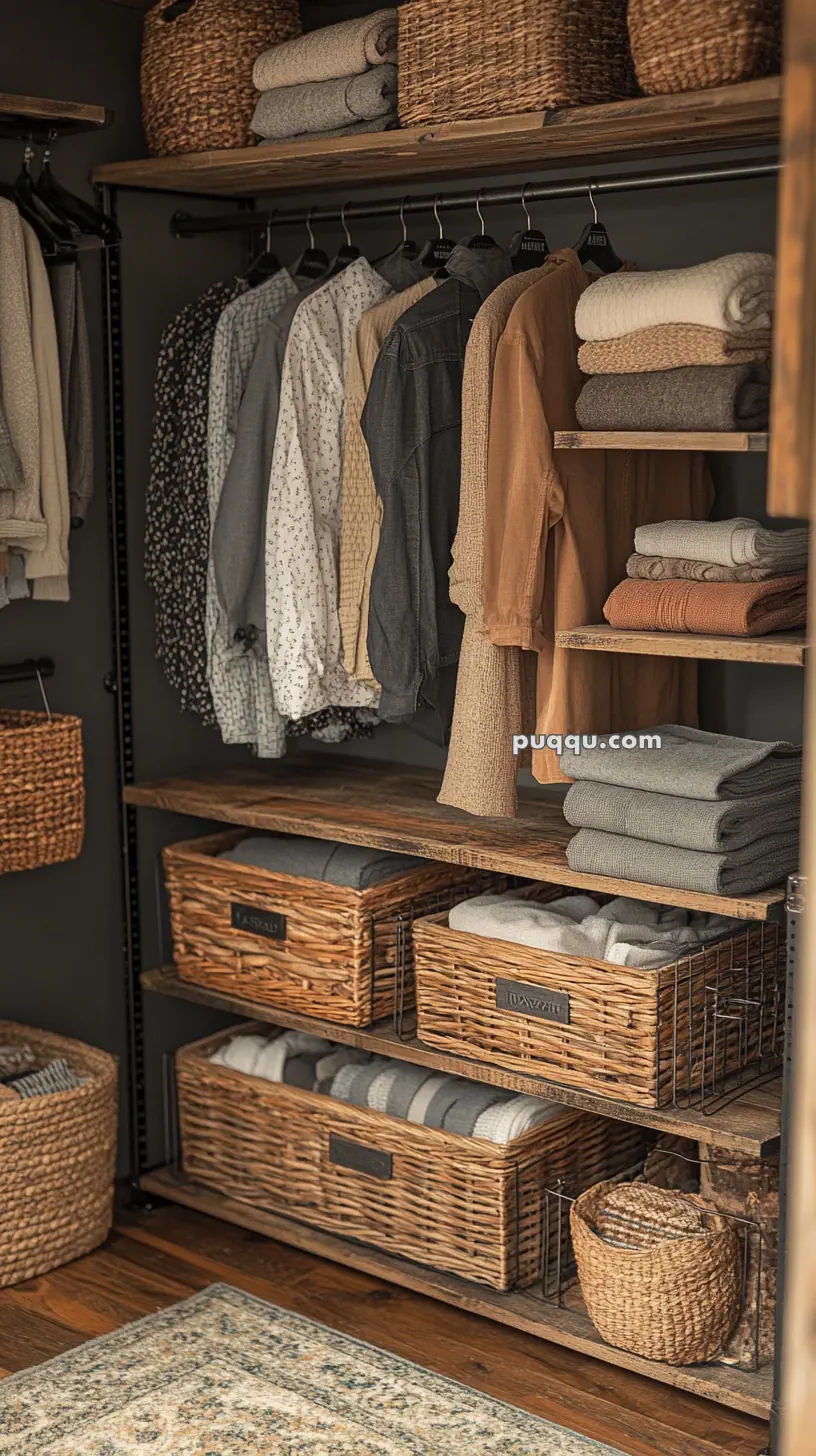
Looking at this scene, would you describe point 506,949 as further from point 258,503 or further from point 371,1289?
point 258,503

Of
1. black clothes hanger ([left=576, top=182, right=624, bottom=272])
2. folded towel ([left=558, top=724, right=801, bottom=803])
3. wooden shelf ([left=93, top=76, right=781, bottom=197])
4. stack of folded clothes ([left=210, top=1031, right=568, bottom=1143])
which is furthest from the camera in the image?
stack of folded clothes ([left=210, top=1031, right=568, bottom=1143])

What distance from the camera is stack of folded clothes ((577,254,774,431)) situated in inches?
92.7

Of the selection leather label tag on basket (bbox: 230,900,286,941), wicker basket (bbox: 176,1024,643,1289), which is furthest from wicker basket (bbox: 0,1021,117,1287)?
leather label tag on basket (bbox: 230,900,286,941)

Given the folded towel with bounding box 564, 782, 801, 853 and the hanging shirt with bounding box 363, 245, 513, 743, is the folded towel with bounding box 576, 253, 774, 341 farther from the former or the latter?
the folded towel with bounding box 564, 782, 801, 853

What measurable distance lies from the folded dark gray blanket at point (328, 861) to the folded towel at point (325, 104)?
4.41 feet

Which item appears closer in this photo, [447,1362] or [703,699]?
[447,1362]

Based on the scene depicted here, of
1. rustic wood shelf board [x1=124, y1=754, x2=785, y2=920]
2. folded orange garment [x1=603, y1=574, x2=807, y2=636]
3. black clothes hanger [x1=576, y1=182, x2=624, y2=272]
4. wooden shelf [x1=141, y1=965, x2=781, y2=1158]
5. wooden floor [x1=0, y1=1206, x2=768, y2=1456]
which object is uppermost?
black clothes hanger [x1=576, y1=182, x2=624, y2=272]

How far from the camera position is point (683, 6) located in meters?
2.30

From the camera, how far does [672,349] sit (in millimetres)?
2412

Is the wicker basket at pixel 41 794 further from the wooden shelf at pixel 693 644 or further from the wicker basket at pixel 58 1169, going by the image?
the wooden shelf at pixel 693 644

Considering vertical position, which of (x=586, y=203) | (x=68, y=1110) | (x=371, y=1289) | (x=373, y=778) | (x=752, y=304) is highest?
(x=586, y=203)

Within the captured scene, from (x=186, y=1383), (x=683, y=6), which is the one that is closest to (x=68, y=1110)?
(x=186, y=1383)

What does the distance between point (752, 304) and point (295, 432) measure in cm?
97

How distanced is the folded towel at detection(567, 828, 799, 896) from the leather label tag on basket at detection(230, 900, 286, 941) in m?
0.76
